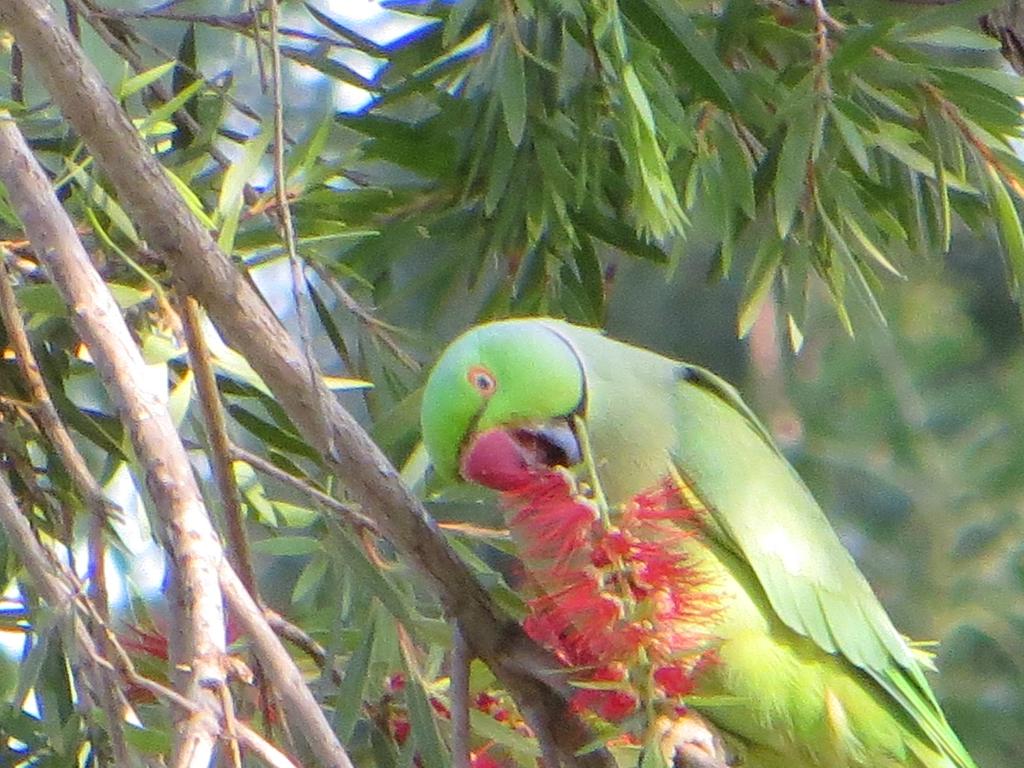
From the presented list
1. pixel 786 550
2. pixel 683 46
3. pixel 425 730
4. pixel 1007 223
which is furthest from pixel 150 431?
pixel 1007 223

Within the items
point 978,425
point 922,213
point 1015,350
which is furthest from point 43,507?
point 1015,350

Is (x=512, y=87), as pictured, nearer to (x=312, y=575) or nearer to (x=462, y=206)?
(x=462, y=206)

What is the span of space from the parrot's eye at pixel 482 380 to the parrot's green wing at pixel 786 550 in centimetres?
22

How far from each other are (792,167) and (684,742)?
1.68 ft

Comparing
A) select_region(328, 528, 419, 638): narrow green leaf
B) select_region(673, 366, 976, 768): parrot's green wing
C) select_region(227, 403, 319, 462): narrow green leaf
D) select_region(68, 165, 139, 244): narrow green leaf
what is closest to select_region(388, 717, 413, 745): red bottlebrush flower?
select_region(328, 528, 419, 638): narrow green leaf

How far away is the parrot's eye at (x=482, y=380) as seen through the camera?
1.25m

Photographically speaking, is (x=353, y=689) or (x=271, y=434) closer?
(x=353, y=689)

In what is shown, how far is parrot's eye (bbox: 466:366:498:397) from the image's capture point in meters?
1.25

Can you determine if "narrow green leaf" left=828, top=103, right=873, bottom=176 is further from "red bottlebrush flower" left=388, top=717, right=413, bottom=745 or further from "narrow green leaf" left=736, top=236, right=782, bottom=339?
"red bottlebrush flower" left=388, top=717, right=413, bottom=745

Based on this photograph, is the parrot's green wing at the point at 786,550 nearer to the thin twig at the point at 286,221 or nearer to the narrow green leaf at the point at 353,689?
the narrow green leaf at the point at 353,689

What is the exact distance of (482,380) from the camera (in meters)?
1.26

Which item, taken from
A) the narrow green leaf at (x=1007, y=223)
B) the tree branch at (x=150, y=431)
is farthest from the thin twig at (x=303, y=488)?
the narrow green leaf at (x=1007, y=223)

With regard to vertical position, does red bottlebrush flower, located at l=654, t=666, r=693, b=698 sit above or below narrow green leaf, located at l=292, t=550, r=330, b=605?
above

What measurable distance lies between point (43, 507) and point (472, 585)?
1.32 feet
